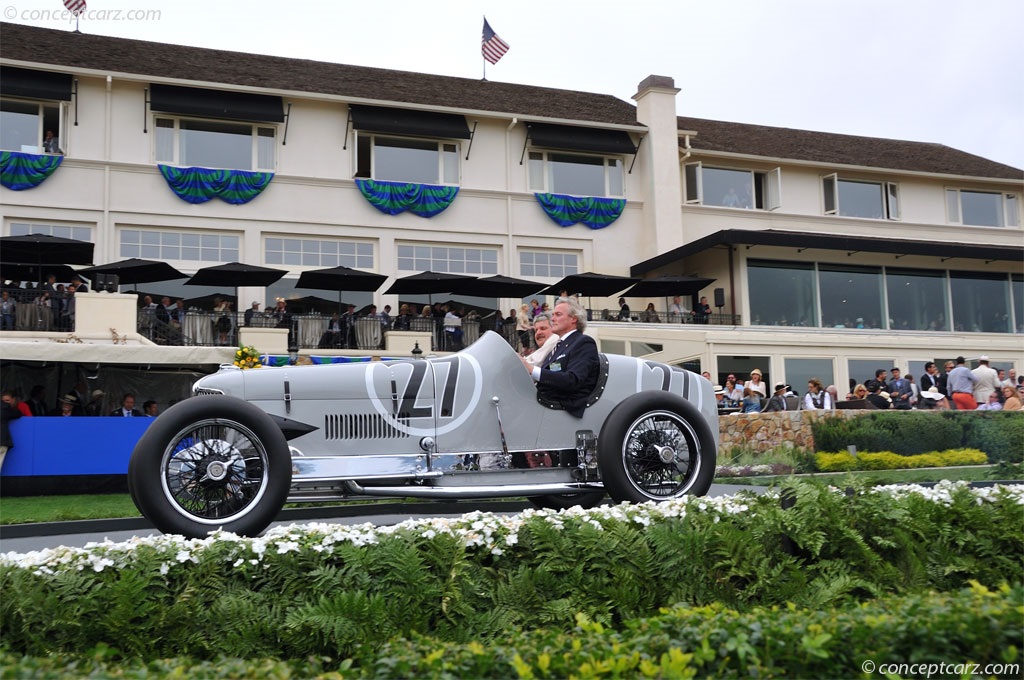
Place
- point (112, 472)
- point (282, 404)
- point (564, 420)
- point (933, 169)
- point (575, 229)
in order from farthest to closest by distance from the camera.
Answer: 1. point (933, 169)
2. point (575, 229)
3. point (112, 472)
4. point (564, 420)
5. point (282, 404)

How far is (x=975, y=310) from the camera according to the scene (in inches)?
1292

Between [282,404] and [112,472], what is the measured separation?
11.1 metres

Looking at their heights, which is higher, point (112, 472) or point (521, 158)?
point (521, 158)

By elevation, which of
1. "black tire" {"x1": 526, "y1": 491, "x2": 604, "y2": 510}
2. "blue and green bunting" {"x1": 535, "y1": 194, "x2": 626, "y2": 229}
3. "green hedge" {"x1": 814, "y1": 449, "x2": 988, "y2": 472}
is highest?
"blue and green bunting" {"x1": 535, "y1": 194, "x2": 626, "y2": 229}

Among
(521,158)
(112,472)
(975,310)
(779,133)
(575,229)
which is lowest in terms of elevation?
(112,472)

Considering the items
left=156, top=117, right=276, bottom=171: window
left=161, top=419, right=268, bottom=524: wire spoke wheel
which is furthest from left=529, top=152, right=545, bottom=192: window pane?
left=161, top=419, right=268, bottom=524: wire spoke wheel

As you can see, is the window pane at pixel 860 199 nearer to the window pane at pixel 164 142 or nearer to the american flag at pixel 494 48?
the american flag at pixel 494 48

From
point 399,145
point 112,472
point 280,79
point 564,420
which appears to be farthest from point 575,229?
point 564,420

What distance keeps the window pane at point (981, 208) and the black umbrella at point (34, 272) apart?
33.1 m

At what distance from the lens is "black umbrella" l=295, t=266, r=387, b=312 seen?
24.5m

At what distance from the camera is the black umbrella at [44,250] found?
21.3m

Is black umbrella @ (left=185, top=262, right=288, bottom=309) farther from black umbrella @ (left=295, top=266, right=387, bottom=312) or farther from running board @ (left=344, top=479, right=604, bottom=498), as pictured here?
running board @ (left=344, top=479, right=604, bottom=498)

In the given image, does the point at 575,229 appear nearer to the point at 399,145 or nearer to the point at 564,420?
the point at 399,145

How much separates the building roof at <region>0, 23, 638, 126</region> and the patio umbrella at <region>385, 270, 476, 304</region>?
23.7 ft
